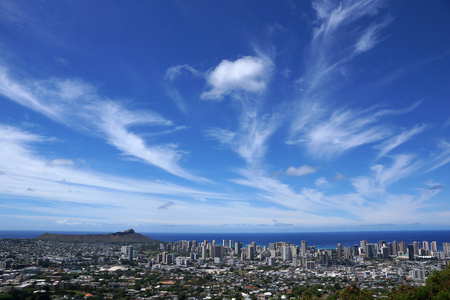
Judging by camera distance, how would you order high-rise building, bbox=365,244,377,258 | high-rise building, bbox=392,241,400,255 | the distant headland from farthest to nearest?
1. the distant headland
2. high-rise building, bbox=392,241,400,255
3. high-rise building, bbox=365,244,377,258

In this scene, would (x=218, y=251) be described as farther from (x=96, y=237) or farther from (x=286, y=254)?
(x=96, y=237)

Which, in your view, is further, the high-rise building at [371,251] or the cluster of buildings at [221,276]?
the high-rise building at [371,251]

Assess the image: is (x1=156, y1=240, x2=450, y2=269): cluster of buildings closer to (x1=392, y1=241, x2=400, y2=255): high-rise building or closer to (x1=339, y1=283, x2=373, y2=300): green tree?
(x1=392, y1=241, x2=400, y2=255): high-rise building

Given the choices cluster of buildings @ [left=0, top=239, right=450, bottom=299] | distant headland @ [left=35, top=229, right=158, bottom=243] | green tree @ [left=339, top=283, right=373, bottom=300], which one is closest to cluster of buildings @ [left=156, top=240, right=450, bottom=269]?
→ cluster of buildings @ [left=0, top=239, right=450, bottom=299]

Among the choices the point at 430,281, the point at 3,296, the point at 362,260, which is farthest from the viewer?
the point at 362,260

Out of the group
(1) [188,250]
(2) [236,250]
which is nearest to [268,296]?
(2) [236,250]

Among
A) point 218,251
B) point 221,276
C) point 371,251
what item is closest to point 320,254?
point 371,251

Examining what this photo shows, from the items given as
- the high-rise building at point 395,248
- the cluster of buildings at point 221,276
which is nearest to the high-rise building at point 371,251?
the cluster of buildings at point 221,276

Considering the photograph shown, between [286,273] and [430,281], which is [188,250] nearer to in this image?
[286,273]

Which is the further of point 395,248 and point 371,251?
point 395,248

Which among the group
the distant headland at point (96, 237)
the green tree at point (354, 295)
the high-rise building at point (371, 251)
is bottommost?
the distant headland at point (96, 237)

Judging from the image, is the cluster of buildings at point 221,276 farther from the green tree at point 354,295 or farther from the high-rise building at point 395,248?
the green tree at point 354,295
